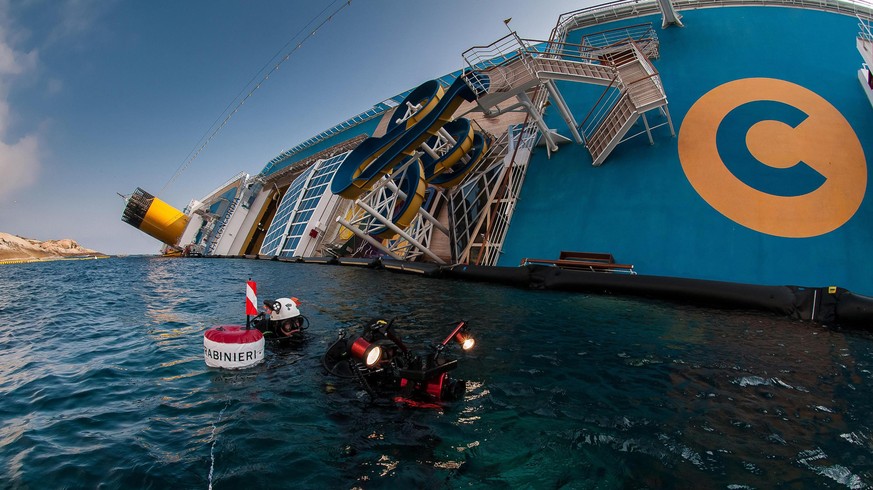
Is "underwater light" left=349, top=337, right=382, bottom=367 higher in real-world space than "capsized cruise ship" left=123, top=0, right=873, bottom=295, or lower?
lower

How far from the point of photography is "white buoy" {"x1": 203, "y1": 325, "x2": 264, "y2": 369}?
26.6ft

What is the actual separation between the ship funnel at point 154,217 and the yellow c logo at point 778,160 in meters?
67.1

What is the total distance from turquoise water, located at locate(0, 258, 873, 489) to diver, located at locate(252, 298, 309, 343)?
39cm

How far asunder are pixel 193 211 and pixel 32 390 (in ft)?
205

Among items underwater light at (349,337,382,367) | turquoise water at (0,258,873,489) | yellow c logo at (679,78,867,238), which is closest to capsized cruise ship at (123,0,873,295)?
yellow c logo at (679,78,867,238)

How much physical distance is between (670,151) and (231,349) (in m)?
19.7

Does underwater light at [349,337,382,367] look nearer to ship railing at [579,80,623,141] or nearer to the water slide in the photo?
the water slide

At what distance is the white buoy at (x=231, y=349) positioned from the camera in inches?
319

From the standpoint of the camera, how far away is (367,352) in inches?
248

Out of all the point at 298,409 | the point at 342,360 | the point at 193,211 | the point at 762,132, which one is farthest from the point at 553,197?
the point at 193,211

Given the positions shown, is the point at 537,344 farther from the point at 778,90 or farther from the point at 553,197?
the point at 778,90

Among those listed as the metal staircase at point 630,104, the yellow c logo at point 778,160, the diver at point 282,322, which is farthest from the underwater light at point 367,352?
the metal staircase at point 630,104

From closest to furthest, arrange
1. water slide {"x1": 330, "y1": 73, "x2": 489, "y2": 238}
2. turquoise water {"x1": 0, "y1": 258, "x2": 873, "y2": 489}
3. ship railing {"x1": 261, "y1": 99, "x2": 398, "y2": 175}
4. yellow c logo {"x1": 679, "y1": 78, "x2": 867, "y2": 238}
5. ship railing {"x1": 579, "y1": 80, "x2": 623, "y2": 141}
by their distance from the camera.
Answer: turquoise water {"x1": 0, "y1": 258, "x2": 873, "y2": 489} < yellow c logo {"x1": 679, "y1": 78, "x2": 867, "y2": 238} < water slide {"x1": 330, "y1": 73, "x2": 489, "y2": 238} < ship railing {"x1": 579, "y1": 80, "x2": 623, "y2": 141} < ship railing {"x1": 261, "y1": 99, "x2": 398, "y2": 175}

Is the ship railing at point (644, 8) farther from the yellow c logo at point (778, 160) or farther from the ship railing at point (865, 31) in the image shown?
the yellow c logo at point (778, 160)
